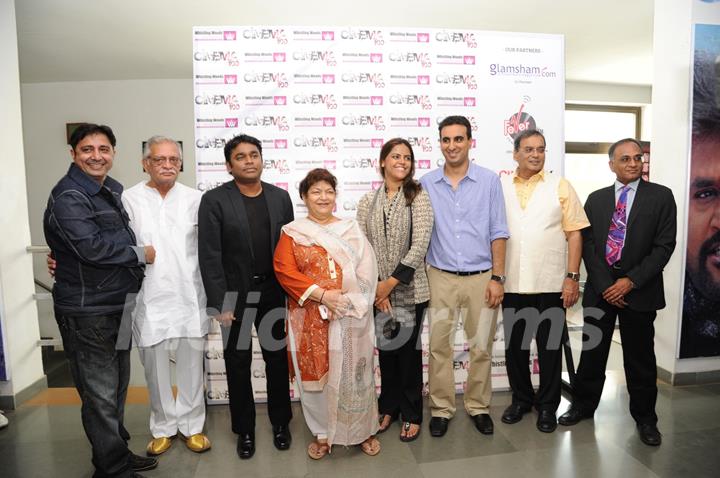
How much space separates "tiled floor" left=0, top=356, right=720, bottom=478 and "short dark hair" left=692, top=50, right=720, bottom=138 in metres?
1.79

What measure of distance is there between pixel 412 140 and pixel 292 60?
91cm

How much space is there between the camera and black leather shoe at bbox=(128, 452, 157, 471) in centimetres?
209

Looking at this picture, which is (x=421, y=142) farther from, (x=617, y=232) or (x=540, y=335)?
(x=540, y=335)

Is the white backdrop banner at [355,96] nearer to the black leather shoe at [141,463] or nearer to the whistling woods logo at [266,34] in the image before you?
the whistling woods logo at [266,34]

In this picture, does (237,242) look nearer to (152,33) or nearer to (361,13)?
(361,13)

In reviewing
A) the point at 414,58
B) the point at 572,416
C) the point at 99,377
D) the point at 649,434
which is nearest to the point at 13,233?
the point at 99,377

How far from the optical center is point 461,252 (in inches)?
90.2

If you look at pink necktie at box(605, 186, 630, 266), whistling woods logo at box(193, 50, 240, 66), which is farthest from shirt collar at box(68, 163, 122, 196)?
pink necktie at box(605, 186, 630, 266)

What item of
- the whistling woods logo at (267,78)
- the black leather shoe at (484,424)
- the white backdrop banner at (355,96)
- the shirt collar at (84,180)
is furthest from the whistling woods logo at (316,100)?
the black leather shoe at (484,424)

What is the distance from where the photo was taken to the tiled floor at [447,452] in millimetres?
2072

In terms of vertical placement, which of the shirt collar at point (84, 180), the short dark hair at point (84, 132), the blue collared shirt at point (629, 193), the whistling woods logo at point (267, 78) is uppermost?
the whistling woods logo at point (267, 78)

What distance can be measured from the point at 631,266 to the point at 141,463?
2.66 m

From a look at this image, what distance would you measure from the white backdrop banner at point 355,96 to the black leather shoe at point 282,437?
63cm

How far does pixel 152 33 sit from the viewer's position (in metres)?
4.57
